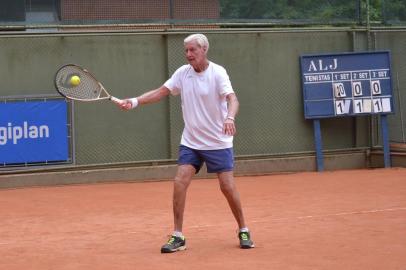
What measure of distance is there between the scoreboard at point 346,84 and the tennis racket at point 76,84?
286 inches

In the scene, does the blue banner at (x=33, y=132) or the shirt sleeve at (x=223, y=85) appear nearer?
the shirt sleeve at (x=223, y=85)

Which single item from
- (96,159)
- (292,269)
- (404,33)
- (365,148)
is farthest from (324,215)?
(404,33)

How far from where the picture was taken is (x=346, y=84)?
14.8 meters

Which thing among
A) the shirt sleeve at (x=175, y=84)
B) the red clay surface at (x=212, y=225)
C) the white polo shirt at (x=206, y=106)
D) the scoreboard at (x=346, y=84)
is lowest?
the red clay surface at (x=212, y=225)

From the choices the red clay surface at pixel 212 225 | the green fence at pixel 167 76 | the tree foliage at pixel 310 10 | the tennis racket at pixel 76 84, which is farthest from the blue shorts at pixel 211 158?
the tree foliage at pixel 310 10

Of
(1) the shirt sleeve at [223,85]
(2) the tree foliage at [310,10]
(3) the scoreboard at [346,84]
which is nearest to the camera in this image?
(1) the shirt sleeve at [223,85]

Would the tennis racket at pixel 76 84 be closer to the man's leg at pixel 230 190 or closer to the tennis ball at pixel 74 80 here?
the tennis ball at pixel 74 80

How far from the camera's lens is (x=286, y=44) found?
1471 cm

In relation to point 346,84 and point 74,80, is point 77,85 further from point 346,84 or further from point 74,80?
point 346,84

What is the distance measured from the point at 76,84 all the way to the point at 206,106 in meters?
1.28

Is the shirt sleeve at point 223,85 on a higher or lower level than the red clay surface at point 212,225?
higher

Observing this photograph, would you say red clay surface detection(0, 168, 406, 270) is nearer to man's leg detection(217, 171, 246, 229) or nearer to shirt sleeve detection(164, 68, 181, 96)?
man's leg detection(217, 171, 246, 229)

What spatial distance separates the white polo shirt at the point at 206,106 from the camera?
7293mm

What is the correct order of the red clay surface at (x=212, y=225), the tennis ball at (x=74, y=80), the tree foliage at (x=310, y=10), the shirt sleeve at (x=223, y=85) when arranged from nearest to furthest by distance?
the red clay surface at (x=212, y=225) → the shirt sleeve at (x=223, y=85) → the tennis ball at (x=74, y=80) → the tree foliage at (x=310, y=10)
